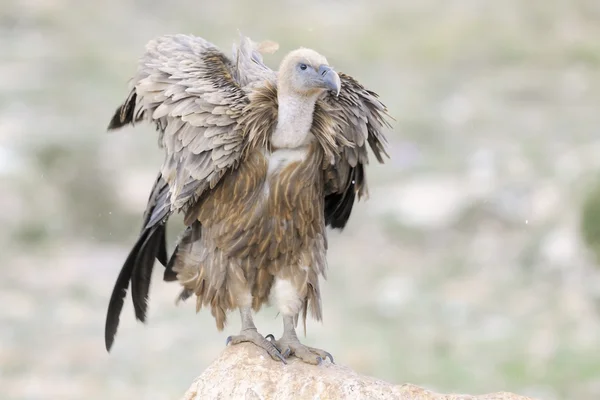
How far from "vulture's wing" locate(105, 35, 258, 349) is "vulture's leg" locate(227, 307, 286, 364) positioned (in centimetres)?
57

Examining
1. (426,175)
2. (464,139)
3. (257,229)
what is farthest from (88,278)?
(257,229)

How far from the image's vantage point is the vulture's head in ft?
15.7

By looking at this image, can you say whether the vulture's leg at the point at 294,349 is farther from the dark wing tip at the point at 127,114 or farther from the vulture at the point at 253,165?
the dark wing tip at the point at 127,114

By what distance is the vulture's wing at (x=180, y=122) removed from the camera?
4902mm

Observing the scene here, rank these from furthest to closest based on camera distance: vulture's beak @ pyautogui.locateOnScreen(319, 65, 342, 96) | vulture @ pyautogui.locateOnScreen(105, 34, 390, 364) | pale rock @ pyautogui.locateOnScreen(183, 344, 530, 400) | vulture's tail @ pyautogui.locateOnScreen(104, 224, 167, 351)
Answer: vulture's tail @ pyautogui.locateOnScreen(104, 224, 167, 351)
vulture @ pyautogui.locateOnScreen(105, 34, 390, 364)
vulture's beak @ pyautogui.locateOnScreen(319, 65, 342, 96)
pale rock @ pyautogui.locateOnScreen(183, 344, 530, 400)

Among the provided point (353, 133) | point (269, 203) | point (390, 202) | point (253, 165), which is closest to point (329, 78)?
point (353, 133)

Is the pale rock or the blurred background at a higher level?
the blurred background

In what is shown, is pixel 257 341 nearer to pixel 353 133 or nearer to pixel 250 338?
pixel 250 338

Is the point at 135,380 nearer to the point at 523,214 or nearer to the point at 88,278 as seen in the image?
the point at 88,278

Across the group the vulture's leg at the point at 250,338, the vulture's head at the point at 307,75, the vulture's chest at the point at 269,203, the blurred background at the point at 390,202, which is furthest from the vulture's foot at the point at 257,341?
the blurred background at the point at 390,202

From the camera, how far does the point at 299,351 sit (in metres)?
5.11

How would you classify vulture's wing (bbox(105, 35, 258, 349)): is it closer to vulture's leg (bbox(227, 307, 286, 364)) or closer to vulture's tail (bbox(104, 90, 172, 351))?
vulture's tail (bbox(104, 90, 172, 351))

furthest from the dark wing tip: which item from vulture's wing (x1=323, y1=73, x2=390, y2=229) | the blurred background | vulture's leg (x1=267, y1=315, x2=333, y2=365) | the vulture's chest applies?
the blurred background

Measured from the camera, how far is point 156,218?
5.27 meters
